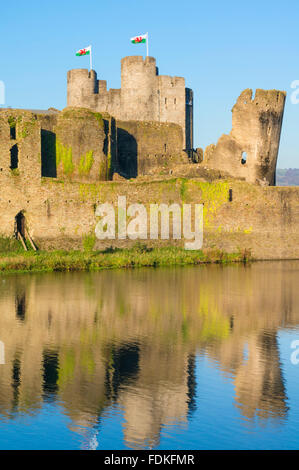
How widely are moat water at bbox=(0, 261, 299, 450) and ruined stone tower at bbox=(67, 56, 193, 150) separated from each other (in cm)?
2676

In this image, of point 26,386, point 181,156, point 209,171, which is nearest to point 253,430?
point 26,386

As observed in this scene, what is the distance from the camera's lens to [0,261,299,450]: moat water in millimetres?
8727

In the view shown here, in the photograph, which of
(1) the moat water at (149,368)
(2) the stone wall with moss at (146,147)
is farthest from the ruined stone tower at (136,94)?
(1) the moat water at (149,368)

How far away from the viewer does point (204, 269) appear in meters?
27.5

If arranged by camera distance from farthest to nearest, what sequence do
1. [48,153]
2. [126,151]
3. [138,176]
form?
1. [126,151]
2. [138,176]
3. [48,153]

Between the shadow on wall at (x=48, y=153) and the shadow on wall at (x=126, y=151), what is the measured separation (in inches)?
246

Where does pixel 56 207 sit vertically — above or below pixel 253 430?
above

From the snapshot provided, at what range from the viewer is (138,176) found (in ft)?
112

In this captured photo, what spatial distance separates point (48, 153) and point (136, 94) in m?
15.0

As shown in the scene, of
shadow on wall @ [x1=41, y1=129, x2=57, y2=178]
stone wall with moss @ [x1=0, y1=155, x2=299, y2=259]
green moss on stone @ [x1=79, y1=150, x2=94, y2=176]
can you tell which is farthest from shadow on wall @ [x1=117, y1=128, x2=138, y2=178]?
stone wall with moss @ [x1=0, y1=155, x2=299, y2=259]

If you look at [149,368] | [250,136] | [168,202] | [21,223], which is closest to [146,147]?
[250,136]

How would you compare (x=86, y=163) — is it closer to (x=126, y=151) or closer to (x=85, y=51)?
(x=126, y=151)
